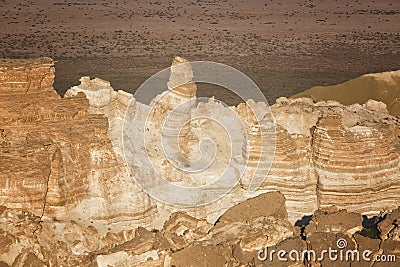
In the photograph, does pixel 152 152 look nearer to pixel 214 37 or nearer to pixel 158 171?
pixel 158 171

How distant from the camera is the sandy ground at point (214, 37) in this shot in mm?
31938

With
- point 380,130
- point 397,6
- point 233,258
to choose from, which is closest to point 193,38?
point 397,6

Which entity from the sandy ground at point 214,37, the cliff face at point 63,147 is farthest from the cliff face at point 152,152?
the sandy ground at point 214,37

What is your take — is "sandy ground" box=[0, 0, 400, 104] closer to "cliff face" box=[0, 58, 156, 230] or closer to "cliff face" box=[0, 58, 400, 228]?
"cliff face" box=[0, 58, 400, 228]

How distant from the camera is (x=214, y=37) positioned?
4322 cm

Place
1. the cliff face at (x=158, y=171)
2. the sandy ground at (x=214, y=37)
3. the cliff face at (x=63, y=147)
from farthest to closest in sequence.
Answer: the sandy ground at (x=214, y=37) < the cliff face at (x=63, y=147) < the cliff face at (x=158, y=171)

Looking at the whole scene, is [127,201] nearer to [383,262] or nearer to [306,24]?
[383,262]

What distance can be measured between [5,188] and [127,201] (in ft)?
4.78

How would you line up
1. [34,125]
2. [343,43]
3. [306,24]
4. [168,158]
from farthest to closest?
1. [306,24]
2. [343,43]
3. [168,158]
4. [34,125]

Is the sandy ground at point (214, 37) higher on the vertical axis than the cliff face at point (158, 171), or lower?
higher

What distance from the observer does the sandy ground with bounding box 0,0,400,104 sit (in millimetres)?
31938

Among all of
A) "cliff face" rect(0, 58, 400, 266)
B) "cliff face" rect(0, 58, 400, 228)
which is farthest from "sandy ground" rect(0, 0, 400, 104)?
"cliff face" rect(0, 58, 400, 266)

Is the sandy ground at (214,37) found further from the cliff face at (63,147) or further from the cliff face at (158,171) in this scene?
the cliff face at (63,147)

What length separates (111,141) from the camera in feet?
30.5
